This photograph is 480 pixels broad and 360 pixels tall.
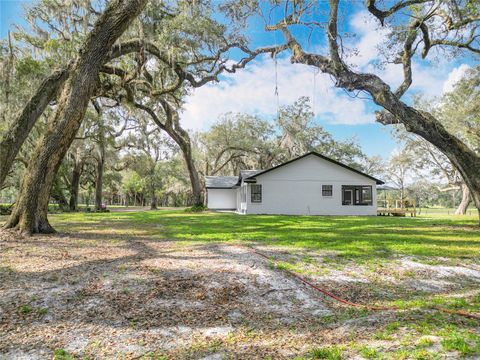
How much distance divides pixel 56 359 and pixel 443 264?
20.4 ft

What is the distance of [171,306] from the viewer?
374 centimetres

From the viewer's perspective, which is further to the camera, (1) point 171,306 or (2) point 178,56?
(2) point 178,56

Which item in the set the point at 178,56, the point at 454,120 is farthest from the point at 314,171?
the point at 178,56

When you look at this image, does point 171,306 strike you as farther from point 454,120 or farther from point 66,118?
point 454,120

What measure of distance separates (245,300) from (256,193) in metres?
19.5

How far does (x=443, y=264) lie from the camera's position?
234 inches

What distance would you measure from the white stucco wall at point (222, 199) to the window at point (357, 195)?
39.4ft

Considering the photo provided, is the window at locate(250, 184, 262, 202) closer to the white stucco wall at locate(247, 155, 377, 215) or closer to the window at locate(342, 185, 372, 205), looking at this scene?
the white stucco wall at locate(247, 155, 377, 215)

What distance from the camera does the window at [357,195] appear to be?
2334 centimetres

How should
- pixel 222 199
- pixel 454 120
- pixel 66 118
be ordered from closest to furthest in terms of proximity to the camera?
pixel 66 118 < pixel 454 120 < pixel 222 199

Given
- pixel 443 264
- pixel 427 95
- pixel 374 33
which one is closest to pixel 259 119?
pixel 427 95

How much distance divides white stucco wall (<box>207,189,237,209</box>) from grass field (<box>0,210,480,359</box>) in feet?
81.0

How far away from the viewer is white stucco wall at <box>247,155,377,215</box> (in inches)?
909

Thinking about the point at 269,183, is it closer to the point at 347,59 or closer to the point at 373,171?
the point at 347,59
